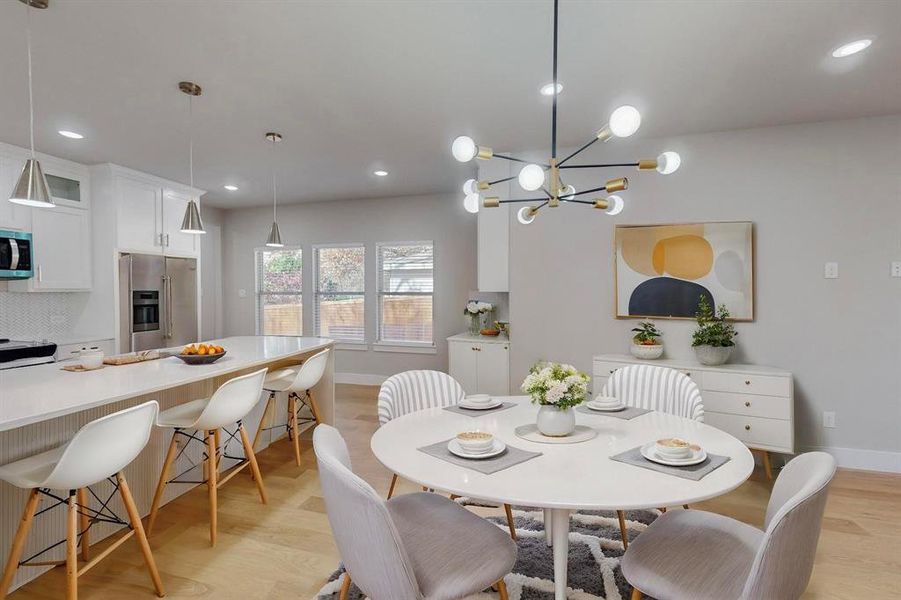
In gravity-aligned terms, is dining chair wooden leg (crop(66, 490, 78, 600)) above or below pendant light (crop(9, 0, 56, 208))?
below

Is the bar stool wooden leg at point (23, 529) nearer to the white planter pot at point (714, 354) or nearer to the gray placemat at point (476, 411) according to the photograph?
the gray placemat at point (476, 411)

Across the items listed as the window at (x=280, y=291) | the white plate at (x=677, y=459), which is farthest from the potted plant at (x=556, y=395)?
the window at (x=280, y=291)

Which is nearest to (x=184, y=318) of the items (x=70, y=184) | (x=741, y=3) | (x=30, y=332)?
(x=30, y=332)

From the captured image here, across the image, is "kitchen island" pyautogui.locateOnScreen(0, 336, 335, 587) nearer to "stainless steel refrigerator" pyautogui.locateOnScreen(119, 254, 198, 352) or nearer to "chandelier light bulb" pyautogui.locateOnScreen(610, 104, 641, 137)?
"stainless steel refrigerator" pyautogui.locateOnScreen(119, 254, 198, 352)

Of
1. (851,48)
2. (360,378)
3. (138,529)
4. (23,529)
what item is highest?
(851,48)

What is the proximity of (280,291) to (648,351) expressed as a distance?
5010mm

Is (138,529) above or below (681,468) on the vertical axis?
below

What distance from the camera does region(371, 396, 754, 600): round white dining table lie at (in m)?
1.30

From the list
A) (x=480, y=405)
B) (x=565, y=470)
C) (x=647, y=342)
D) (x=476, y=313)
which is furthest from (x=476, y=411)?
(x=476, y=313)

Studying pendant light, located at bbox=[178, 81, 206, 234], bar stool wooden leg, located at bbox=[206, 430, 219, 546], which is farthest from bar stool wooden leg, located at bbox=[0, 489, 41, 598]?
pendant light, located at bbox=[178, 81, 206, 234]

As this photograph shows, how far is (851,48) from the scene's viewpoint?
2.38 m

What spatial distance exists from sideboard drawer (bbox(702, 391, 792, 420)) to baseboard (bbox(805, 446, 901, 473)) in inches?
26.8

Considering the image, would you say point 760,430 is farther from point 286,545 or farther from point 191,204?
point 191,204

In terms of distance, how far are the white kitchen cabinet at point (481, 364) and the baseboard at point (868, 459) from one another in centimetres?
242
